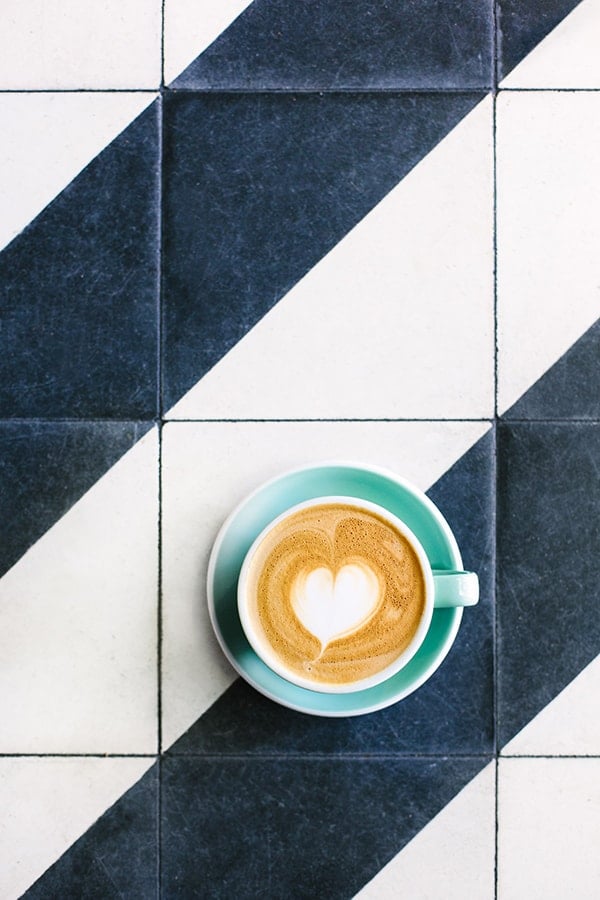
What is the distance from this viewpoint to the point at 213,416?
3.26 ft

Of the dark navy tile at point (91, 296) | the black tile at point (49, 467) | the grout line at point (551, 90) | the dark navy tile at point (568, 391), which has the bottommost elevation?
the dark navy tile at point (568, 391)

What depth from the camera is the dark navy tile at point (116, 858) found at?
0.99m

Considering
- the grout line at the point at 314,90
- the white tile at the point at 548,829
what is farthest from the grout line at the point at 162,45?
the white tile at the point at 548,829

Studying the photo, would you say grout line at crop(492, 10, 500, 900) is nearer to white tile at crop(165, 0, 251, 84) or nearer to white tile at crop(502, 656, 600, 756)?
white tile at crop(502, 656, 600, 756)

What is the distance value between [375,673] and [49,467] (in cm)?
40

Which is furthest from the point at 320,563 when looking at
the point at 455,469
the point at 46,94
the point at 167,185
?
the point at 46,94

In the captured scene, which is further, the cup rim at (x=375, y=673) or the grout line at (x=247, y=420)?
the grout line at (x=247, y=420)

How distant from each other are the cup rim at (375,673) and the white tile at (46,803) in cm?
22

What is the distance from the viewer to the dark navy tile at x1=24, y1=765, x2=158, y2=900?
0.99 m

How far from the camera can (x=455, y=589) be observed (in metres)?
0.89

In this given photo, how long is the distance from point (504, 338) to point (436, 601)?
297mm

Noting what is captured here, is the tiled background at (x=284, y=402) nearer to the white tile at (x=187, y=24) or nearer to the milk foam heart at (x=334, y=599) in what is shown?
the white tile at (x=187, y=24)

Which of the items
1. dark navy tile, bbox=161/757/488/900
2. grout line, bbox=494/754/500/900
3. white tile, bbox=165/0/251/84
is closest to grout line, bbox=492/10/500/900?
grout line, bbox=494/754/500/900

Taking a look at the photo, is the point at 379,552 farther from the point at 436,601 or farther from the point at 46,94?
the point at 46,94
